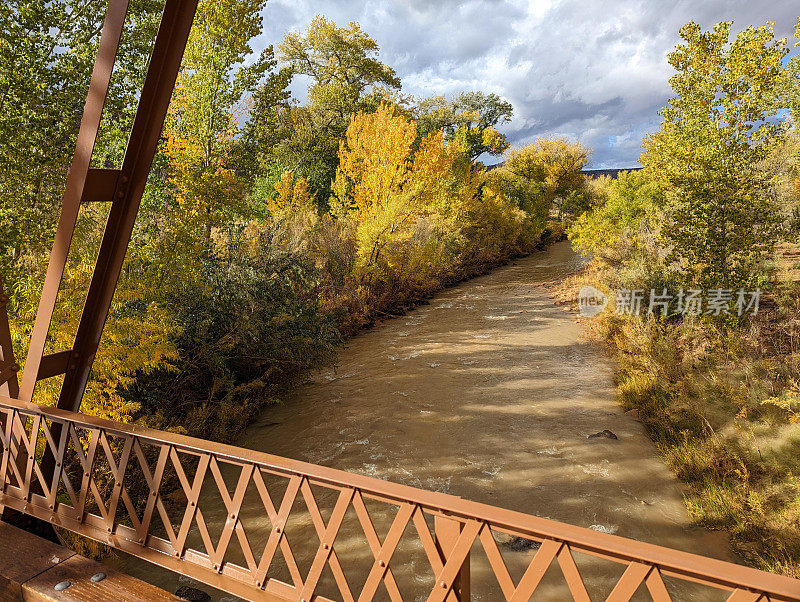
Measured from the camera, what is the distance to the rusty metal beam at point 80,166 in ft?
8.05

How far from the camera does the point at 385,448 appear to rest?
269 inches

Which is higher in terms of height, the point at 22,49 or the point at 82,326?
the point at 22,49

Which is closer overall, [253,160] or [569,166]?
[253,160]

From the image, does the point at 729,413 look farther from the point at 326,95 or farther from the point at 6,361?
the point at 326,95

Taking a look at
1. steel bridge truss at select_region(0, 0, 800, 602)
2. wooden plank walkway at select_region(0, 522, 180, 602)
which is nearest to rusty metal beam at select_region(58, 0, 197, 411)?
steel bridge truss at select_region(0, 0, 800, 602)

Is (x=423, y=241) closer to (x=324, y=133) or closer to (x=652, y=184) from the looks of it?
(x=652, y=184)

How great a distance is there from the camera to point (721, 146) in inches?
348

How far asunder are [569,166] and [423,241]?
90.3 ft

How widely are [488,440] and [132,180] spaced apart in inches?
233

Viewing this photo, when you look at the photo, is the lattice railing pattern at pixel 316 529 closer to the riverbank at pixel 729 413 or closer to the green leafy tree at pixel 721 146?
the riverbank at pixel 729 413

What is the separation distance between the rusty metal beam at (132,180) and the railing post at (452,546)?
2450mm

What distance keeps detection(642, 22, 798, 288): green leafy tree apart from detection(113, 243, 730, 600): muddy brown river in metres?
3.26

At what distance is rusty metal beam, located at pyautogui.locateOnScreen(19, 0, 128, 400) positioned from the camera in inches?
96.6

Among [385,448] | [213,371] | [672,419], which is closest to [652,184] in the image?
[672,419]
